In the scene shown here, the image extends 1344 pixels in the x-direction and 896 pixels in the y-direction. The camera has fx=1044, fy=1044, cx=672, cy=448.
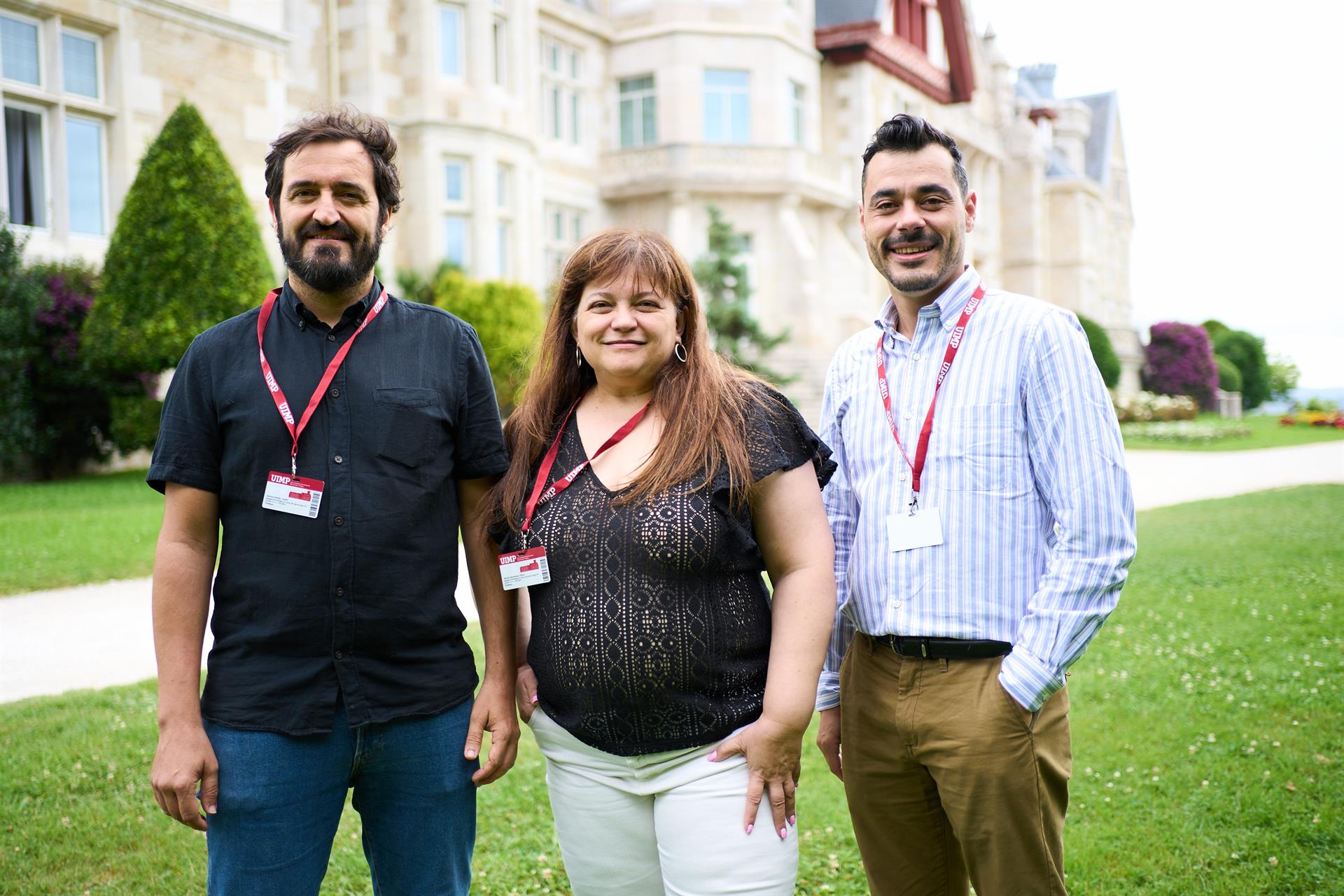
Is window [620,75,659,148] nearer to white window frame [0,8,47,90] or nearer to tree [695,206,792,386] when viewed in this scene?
tree [695,206,792,386]

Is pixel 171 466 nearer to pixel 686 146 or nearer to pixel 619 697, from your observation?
pixel 619 697

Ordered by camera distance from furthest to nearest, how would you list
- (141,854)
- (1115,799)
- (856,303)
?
(856,303), (1115,799), (141,854)

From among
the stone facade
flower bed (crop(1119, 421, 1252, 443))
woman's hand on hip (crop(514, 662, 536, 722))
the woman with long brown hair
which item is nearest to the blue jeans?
woman's hand on hip (crop(514, 662, 536, 722))

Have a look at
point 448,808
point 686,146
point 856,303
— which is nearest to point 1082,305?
point 856,303

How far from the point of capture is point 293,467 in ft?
7.54

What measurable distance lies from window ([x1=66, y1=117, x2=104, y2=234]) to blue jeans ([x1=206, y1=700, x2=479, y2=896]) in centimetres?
1426

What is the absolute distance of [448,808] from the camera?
2416mm

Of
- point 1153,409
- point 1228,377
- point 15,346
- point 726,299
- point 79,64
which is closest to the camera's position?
point 15,346

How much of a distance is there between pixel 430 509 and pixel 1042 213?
43.9m

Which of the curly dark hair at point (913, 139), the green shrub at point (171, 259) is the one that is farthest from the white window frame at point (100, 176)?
the curly dark hair at point (913, 139)

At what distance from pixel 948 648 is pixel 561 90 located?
22.7m

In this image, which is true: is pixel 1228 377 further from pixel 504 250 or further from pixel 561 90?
pixel 504 250

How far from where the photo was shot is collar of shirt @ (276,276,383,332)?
8.00 feet

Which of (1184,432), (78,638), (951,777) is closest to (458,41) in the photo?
(78,638)
